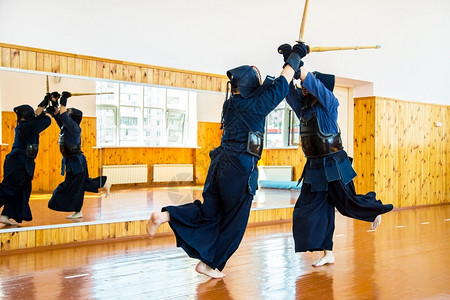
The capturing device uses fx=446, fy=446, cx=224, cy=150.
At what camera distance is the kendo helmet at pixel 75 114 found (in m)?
4.49

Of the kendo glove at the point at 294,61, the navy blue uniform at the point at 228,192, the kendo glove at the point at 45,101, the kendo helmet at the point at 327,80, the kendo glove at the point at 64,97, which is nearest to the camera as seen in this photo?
the navy blue uniform at the point at 228,192

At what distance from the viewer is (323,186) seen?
339 cm

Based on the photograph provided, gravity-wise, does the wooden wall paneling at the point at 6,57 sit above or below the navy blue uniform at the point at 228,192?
above

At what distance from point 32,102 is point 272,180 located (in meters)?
3.48

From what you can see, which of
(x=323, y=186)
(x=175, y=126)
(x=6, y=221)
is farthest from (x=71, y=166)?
(x=323, y=186)

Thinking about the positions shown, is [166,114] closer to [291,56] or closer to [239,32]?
[239,32]

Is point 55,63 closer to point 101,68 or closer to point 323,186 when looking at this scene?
point 101,68

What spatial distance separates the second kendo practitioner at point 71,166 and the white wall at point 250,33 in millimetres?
653

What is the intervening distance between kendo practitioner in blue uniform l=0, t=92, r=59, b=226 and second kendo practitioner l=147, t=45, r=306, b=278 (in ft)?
6.75

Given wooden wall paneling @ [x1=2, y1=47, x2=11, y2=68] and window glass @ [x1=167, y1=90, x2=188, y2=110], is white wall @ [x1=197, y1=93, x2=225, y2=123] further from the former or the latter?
wooden wall paneling @ [x1=2, y1=47, x2=11, y2=68]

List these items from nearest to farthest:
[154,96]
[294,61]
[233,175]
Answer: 1. [233,175]
2. [294,61]
3. [154,96]

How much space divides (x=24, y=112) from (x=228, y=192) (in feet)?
7.87

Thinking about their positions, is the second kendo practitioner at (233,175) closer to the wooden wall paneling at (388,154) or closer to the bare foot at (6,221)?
the bare foot at (6,221)

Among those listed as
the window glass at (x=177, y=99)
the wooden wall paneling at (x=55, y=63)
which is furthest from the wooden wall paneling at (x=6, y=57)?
the window glass at (x=177, y=99)
